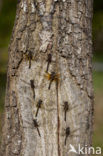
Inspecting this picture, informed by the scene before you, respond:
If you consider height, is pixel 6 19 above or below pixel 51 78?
above

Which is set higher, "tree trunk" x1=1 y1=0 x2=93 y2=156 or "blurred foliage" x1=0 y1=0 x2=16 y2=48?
"blurred foliage" x1=0 y1=0 x2=16 y2=48

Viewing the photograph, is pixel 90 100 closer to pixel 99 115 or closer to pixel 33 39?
pixel 33 39

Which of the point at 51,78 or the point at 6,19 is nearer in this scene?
the point at 51,78

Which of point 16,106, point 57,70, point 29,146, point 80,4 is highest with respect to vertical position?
point 80,4

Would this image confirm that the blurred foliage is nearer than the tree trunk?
No

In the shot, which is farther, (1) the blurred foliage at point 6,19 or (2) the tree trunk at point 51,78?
(1) the blurred foliage at point 6,19

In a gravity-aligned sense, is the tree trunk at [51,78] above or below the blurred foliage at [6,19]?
below

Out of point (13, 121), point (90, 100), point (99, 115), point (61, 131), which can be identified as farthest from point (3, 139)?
point (99, 115)

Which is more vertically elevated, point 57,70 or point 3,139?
point 57,70
